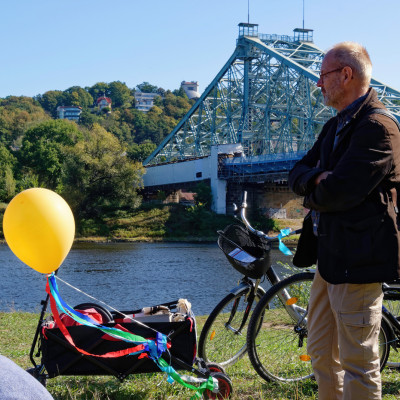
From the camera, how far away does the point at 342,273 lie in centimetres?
219

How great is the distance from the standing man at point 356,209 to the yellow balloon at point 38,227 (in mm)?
1265

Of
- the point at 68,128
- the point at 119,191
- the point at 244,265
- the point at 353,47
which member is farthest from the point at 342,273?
the point at 68,128

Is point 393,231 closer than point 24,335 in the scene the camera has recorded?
Yes

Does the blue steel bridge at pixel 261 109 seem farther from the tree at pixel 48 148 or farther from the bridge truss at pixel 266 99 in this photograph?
the tree at pixel 48 148

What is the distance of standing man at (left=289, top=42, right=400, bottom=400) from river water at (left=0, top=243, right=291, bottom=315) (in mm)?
9081

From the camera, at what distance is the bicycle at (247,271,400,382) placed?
3.04 meters

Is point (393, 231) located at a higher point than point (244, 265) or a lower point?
higher

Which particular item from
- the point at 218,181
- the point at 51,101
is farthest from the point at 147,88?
the point at 218,181

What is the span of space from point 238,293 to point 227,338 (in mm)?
362

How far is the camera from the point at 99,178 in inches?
1485

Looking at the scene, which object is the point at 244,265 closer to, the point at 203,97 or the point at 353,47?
the point at 353,47

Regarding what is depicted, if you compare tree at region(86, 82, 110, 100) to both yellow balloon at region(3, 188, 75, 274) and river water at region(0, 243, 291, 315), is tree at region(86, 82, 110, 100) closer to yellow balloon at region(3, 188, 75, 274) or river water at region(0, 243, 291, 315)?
river water at region(0, 243, 291, 315)

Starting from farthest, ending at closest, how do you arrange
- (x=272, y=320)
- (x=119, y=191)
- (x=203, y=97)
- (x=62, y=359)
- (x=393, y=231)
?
1. (x=203, y=97)
2. (x=119, y=191)
3. (x=272, y=320)
4. (x=62, y=359)
5. (x=393, y=231)

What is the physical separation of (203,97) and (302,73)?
53.6ft
